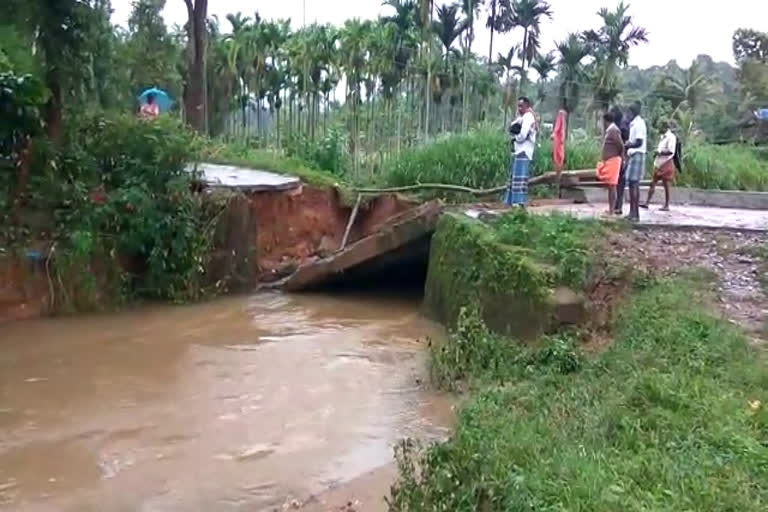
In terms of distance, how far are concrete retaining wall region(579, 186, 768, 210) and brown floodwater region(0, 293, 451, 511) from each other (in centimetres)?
447

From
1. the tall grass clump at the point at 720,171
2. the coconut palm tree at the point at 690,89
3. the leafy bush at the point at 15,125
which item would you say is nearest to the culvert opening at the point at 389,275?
the leafy bush at the point at 15,125

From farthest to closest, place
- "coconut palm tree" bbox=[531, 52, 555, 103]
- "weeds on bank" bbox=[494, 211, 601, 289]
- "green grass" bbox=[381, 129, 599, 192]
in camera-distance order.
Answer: "coconut palm tree" bbox=[531, 52, 555, 103]
"green grass" bbox=[381, 129, 599, 192]
"weeds on bank" bbox=[494, 211, 601, 289]

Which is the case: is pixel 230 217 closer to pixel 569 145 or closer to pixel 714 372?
pixel 569 145

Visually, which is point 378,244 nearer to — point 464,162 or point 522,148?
point 522,148

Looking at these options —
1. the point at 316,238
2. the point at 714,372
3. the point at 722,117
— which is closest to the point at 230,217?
the point at 316,238

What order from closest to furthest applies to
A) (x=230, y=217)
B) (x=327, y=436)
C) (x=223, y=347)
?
(x=327, y=436) → (x=223, y=347) → (x=230, y=217)

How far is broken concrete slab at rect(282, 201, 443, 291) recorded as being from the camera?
474 inches

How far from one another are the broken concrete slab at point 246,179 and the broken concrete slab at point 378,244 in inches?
62.8

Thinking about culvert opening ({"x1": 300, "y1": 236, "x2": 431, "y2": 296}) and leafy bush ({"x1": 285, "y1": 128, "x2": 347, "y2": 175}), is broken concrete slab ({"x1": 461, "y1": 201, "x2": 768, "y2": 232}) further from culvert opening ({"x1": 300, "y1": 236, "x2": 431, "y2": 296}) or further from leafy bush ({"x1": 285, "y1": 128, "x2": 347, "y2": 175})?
leafy bush ({"x1": 285, "y1": 128, "x2": 347, "y2": 175})

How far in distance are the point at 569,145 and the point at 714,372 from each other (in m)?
11.3

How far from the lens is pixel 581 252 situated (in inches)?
357

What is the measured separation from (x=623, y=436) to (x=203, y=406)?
13.9 ft

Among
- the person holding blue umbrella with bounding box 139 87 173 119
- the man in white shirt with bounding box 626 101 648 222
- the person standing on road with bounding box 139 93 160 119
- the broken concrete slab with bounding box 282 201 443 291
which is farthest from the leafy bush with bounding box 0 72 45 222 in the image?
the man in white shirt with bounding box 626 101 648 222

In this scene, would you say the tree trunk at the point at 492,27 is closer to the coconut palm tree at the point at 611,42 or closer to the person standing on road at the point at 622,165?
the coconut palm tree at the point at 611,42
